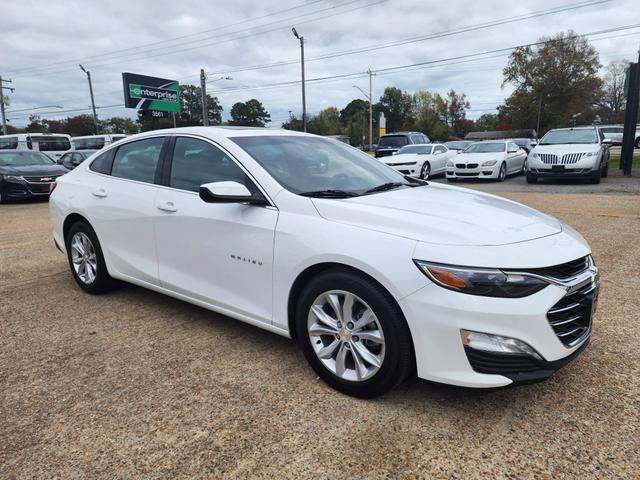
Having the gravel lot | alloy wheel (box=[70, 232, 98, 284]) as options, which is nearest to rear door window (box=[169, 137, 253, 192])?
the gravel lot

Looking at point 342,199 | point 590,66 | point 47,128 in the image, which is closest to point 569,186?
point 342,199

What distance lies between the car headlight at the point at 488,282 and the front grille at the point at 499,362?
282mm

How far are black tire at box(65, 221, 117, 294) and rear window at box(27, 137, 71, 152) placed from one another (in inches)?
937

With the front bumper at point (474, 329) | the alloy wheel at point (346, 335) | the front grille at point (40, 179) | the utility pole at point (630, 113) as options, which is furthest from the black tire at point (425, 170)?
the front bumper at point (474, 329)

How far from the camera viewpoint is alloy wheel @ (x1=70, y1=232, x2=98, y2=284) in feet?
14.1

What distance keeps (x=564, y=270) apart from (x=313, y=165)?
1.75 meters

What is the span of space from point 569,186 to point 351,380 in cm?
1279

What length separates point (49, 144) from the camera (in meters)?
25.4

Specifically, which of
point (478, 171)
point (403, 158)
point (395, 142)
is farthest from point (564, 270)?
point (395, 142)

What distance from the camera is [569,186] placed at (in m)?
13.1

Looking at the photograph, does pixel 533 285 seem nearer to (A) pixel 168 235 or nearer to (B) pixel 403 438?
(B) pixel 403 438

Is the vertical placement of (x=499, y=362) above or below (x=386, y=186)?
below

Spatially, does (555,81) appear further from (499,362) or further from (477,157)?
(499,362)

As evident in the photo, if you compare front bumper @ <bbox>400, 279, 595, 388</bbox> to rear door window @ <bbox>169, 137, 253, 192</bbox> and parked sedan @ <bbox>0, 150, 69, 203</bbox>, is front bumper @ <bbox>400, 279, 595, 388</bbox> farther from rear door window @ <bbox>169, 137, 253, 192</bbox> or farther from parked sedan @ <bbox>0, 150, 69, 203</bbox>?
parked sedan @ <bbox>0, 150, 69, 203</bbox>
